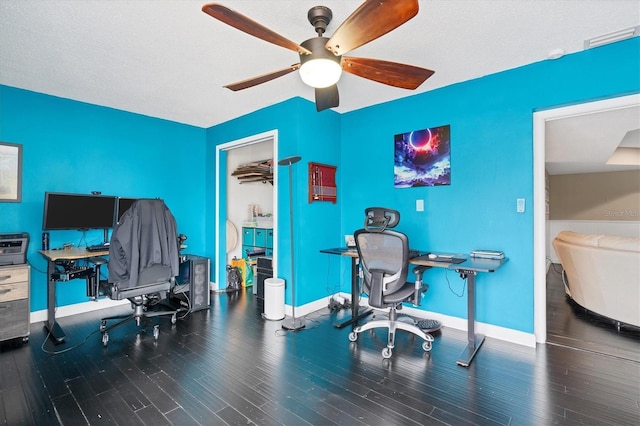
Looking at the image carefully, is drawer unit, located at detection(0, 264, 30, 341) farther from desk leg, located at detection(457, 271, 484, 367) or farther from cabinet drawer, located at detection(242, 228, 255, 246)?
desk leg, located at detection(457, 271, 484, 367)

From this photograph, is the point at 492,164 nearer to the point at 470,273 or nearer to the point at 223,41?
the point at 470,273

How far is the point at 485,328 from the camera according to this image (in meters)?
3.04

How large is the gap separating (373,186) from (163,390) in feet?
10.0

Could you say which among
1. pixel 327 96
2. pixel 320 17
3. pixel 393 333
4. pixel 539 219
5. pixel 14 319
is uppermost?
pixel 320 17

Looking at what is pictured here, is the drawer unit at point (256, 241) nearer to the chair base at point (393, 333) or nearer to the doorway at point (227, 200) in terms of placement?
the doorway at point (227, 200)

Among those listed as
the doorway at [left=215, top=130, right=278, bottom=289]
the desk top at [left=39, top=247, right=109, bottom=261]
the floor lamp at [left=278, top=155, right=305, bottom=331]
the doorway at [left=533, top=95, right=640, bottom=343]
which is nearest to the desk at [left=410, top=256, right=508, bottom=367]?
the doorway at [left=533, top=95, right=640, bottom=343]

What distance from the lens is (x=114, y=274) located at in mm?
2691

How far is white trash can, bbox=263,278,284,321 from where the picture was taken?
3445mm

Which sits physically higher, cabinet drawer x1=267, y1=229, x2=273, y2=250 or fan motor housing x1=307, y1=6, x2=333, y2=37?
fan motor housing x1=307, y1=6, x2=333, y2=37

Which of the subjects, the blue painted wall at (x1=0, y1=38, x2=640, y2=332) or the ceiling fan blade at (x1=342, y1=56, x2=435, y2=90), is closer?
the ceiling fan blade at (x1=342, y1=56, x2=435, y2=90)

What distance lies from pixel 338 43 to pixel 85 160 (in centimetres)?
358

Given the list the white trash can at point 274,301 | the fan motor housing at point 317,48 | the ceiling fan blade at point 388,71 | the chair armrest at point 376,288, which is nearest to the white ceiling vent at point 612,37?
the ceiling fan blade at point 388,71

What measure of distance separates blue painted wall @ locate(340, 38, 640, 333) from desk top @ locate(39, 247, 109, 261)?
333 cm

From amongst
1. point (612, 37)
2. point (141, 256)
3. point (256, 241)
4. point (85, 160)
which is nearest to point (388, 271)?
point (141, 256)
